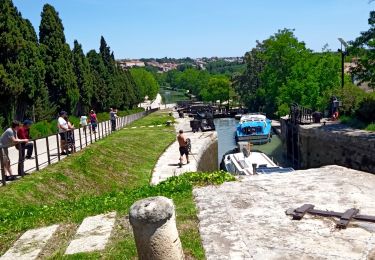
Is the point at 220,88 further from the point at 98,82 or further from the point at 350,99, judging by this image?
the point at 350,99

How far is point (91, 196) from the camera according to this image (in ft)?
43.1

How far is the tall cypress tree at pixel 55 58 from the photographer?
32812mm

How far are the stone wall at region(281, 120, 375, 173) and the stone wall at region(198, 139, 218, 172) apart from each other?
598 cm

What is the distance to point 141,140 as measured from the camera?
2662cm

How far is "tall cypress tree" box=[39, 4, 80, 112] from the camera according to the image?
32812mm

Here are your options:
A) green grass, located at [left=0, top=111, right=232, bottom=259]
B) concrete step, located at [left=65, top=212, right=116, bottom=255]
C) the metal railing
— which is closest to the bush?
the metal railing

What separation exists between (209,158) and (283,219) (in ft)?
66.9

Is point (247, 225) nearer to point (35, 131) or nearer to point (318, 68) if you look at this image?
point (35, 131)

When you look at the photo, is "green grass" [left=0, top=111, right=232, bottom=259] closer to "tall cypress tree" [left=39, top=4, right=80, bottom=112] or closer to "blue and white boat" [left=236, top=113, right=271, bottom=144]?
"tall cypress tree" [left=39, top=4, right=80, bottom=112]

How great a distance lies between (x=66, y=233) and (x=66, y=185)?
613 centimetres

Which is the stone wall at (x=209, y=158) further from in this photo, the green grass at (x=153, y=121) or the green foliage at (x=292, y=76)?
the green grass at (x=153, y=121)

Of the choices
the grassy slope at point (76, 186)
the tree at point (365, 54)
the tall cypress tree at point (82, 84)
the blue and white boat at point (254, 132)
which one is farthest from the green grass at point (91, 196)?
the blue and white boat at point (254, 132)

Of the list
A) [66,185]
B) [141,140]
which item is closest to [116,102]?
[141,140]

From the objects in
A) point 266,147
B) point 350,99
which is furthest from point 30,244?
point 266,147
